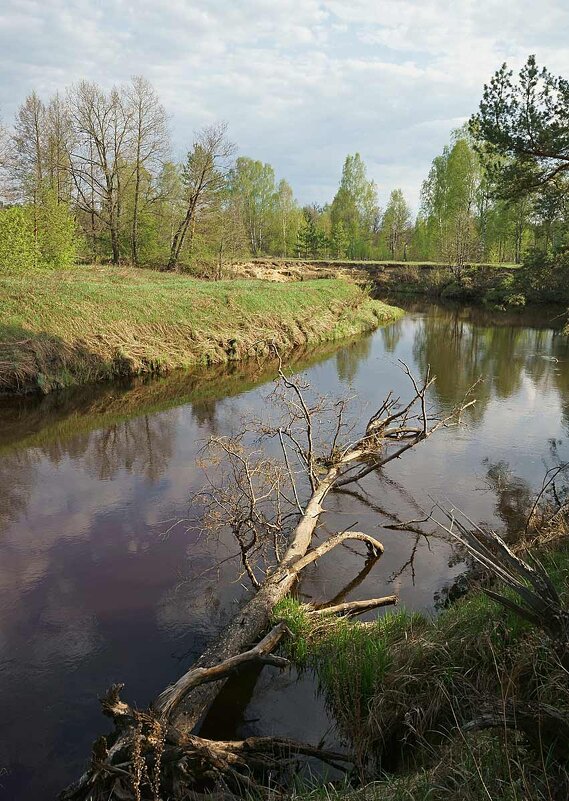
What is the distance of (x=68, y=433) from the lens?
48.3ft

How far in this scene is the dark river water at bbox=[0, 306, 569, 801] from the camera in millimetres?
5930

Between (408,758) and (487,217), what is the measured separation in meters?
58.8

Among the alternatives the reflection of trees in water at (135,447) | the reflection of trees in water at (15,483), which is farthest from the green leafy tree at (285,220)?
the reflection of trees in water at (15,483)

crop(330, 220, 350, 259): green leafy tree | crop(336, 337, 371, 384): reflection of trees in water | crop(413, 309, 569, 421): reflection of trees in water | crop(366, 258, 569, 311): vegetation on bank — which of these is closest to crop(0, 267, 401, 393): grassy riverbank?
crop(336, 337, 371, 384): reflection of trees in water

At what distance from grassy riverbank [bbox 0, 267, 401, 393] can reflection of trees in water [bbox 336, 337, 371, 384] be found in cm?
175

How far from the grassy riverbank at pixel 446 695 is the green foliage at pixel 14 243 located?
2071 centimetres

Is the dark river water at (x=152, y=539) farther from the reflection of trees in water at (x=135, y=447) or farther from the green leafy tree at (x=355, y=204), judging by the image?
the green leafy tree at (x=355, y=204)

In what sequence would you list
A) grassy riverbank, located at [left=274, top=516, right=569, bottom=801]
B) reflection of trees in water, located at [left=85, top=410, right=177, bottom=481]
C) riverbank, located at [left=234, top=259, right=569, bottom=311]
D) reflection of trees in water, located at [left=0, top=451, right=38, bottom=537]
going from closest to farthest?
grassy riverbank, located at [left=274, top=516, right=569, bottom=801]
reflection of trees in water, located at [left=0, top=451, right=38, bottom=537]
reflection of trees in water, located at [left=85, top=410, right=177, bottom=481]
riverbank, located at [left=234, top=259, right=569, bottom=311]

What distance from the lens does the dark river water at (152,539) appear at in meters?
5.93

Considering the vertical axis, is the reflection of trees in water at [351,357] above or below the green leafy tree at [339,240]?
below

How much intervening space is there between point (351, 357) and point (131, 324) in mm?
9766

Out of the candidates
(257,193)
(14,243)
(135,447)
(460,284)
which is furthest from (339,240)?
(135,447)

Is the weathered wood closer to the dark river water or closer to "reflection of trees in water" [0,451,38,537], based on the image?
the dark river water

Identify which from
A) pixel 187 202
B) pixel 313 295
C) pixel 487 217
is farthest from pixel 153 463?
pixel 487 217
